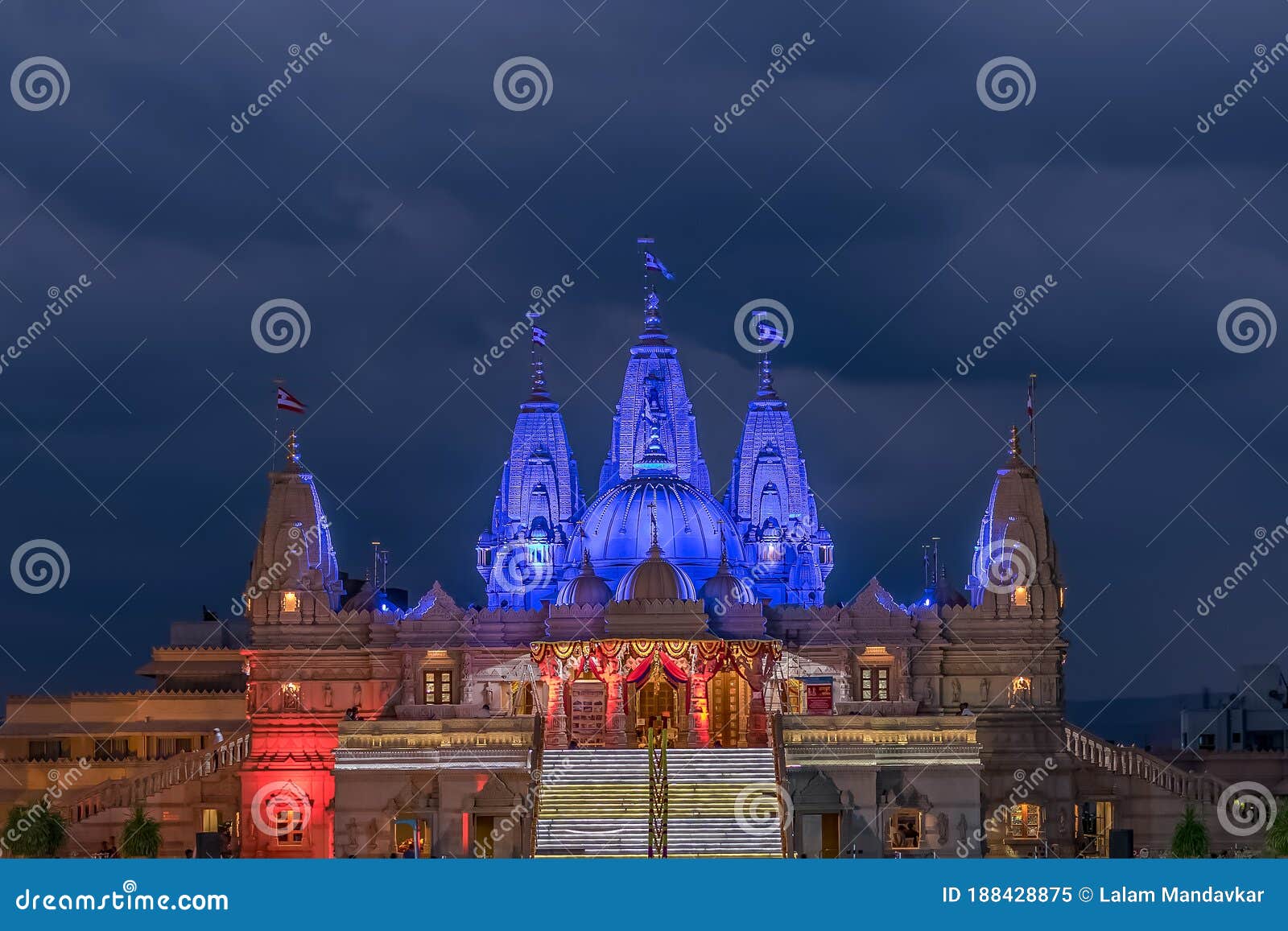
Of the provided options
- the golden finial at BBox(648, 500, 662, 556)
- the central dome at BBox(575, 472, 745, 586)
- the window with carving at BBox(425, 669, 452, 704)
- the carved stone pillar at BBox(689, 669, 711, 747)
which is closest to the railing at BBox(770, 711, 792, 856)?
the carved stone pillar at BBox(689, 669, 711, 747)

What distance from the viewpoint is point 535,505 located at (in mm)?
83188

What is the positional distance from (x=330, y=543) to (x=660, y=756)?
17282mm

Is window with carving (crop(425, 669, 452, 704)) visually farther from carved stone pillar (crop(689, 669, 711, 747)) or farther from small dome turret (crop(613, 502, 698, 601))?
carved stone pillar (crop(689, 669, 711, 747))

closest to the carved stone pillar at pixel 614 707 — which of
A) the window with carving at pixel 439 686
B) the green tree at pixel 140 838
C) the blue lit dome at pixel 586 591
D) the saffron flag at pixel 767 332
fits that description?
the blue lit dome at pixel 586 591

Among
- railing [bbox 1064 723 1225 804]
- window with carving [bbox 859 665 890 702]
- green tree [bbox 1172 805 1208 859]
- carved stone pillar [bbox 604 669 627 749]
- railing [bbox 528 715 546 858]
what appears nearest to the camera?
green tree [bbox 1172 805 1208 859]

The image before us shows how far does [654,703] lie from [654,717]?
15.7 inches

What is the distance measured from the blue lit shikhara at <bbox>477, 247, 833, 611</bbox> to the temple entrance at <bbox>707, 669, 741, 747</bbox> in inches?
230

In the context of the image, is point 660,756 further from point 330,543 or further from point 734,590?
point 330,543

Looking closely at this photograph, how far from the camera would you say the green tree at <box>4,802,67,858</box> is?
61.0 meters

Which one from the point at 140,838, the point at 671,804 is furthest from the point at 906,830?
the point at 140,838

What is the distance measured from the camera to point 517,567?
82.8 meters

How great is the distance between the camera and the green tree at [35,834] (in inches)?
2403

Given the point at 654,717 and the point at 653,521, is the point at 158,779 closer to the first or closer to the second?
the point at 654,717

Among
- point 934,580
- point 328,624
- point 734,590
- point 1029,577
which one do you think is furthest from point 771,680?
point 934,580
